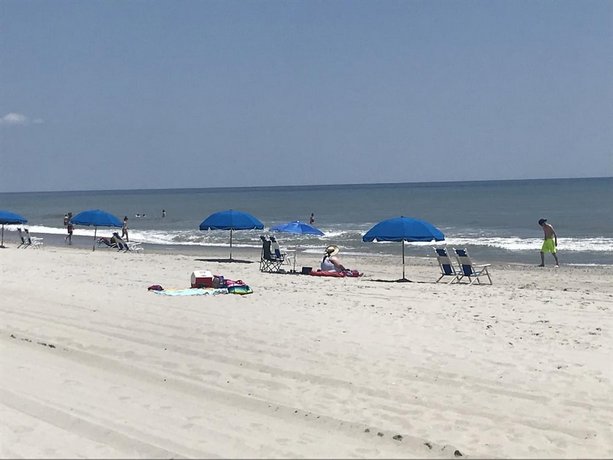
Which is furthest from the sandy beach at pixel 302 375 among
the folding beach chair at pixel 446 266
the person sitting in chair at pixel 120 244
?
the person sitting in chair at pixel 120 244

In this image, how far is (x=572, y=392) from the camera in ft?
21.6

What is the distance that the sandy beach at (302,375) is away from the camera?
5289mm

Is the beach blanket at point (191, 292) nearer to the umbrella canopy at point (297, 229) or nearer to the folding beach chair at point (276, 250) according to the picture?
the folding beach chair at point (276, 250)

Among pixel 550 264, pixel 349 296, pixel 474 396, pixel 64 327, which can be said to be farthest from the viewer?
pixel 550 264

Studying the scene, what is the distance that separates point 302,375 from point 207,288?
5.77 metres

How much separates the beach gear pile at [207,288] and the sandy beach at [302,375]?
0.96ft

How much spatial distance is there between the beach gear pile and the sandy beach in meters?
0.29

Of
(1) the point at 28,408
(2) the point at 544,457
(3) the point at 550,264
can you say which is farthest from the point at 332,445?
(3) the point at 550,264

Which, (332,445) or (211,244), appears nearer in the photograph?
(332,445)

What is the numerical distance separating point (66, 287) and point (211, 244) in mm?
19956

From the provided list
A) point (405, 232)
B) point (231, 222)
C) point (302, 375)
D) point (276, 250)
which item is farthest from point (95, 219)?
point (302, 375)

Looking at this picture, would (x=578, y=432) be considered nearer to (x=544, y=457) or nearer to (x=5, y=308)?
(x=544, y=457)

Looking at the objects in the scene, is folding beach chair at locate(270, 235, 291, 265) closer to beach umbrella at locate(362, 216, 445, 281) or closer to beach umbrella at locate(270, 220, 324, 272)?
beach umbrella at locate(270, 220, 324, 272)

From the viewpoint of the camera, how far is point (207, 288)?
1256 centimetres
